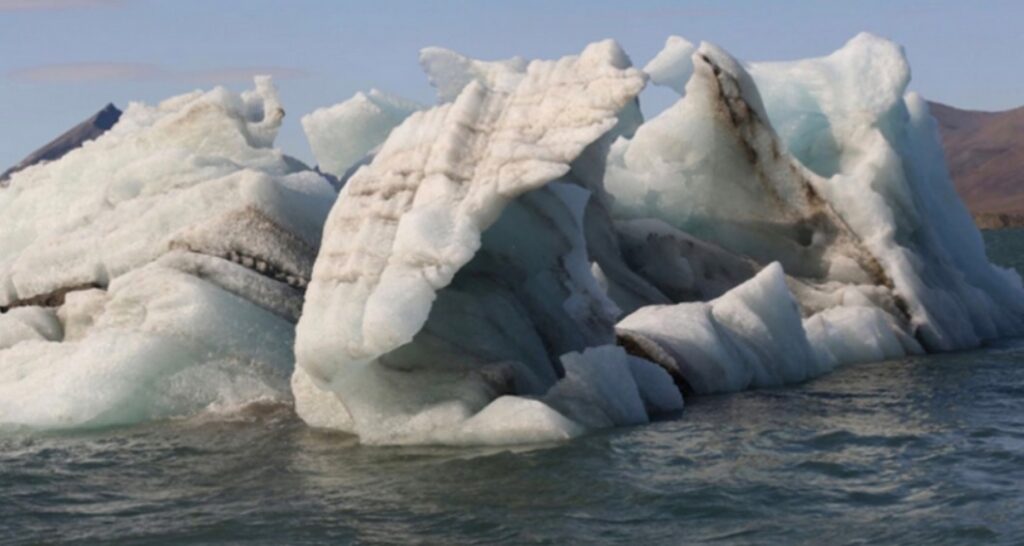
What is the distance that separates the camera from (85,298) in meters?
15.7

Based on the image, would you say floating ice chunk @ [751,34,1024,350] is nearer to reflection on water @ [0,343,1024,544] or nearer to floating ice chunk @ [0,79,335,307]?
reflection on water @ [0,343,1024,544]

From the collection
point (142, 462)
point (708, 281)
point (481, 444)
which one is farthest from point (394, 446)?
point (708, 281)

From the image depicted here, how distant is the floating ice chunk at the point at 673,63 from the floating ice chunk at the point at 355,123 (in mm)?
3574

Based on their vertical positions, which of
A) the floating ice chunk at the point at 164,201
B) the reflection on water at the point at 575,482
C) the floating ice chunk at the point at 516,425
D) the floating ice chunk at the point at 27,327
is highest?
the floating ice chunk at the point at 164,201

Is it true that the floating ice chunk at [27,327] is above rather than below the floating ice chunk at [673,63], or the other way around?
below

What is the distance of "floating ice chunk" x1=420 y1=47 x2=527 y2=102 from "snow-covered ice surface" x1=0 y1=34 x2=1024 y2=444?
0.05 m

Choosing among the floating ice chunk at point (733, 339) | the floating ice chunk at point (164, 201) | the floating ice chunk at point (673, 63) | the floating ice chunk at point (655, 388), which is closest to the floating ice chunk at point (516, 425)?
the floating ice chunk at point (655, 388)

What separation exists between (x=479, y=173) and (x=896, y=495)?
3.84 metres

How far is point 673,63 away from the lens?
2050cm

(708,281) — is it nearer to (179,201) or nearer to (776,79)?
(776,79)

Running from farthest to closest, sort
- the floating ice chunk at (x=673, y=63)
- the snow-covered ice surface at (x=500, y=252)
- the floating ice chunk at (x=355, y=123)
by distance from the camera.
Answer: the floating ice chunk at (x=355, y=123) < the floating ice chunk at (x=673, y=63) < the snow-covered ice surface at (x=500, y=252)

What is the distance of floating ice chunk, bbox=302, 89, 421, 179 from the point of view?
842 inches

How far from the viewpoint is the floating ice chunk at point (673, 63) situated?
2048cm

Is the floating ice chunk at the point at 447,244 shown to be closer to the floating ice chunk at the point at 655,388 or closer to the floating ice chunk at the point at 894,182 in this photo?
the floating ice chunk at the point at 655,388
